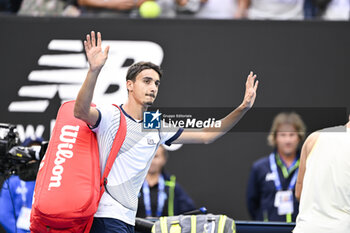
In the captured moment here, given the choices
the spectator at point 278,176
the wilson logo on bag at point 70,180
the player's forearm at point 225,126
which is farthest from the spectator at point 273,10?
the wilson logo on bag at point 70,180

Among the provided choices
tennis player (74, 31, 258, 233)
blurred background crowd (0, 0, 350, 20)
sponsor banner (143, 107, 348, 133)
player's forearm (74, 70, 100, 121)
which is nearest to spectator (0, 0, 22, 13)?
blurred background crowd (0, 0, 350, 20)

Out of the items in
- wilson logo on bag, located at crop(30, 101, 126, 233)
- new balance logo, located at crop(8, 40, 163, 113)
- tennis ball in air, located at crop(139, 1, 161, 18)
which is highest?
tennis ball in air, located at crop(139, 1, 161, 18)

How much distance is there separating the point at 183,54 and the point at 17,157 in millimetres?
2718

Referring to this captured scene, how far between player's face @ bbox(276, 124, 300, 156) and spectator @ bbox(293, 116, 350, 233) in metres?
2.52

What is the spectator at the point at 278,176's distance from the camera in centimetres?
646

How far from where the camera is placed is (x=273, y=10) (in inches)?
283

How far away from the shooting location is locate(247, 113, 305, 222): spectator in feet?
21.2

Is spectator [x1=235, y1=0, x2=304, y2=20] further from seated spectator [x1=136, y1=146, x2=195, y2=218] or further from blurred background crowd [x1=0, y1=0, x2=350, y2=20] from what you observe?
seated spectator [x1=136, y1=146, x2=195, y2=218]

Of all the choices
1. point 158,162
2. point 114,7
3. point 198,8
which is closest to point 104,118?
point 158,162

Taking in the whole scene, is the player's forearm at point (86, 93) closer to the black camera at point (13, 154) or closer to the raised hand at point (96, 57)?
the raised hand at point (96, 57)

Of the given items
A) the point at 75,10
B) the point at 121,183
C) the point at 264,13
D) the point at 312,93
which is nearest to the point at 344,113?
the point at 312,93

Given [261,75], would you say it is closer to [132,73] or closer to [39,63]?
[39,63]

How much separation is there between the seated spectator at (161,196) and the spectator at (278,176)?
0.65m

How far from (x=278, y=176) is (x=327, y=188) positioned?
258cm
